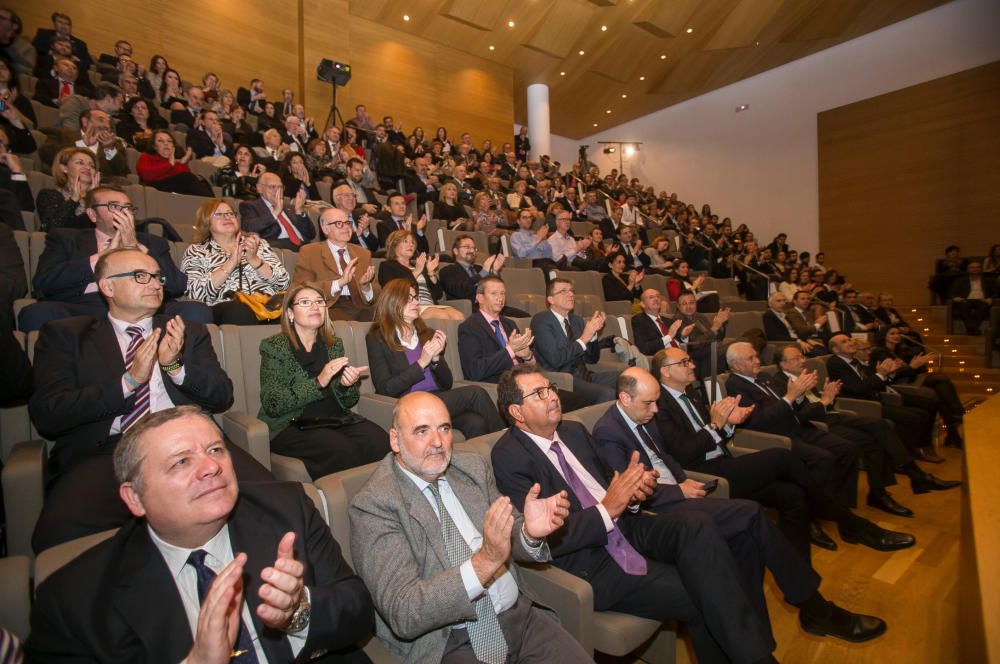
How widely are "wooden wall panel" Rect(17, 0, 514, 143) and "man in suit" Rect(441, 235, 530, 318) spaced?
578cm

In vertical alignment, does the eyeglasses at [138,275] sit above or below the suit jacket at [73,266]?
below

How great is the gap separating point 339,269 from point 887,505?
3.48 metres

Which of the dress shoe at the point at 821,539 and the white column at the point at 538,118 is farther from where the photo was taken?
the white column at the point at 538,118

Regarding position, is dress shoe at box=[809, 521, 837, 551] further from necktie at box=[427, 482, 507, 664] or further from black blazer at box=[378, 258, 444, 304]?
black blazer at box=[378, 258, 444, 304]

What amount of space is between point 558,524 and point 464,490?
0.94 ft

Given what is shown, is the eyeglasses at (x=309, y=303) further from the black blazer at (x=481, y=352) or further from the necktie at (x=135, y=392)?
the black blazer at (x=481, y=352)

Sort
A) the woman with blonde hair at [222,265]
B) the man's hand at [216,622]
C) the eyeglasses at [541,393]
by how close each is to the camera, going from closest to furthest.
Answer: the man's hand at [216,622] < the eyeglasses at [541,393] < the woman with blonde hair at [222,265]

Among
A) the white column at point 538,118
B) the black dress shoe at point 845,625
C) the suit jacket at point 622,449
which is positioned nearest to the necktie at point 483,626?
the suit jacket at point 622,449

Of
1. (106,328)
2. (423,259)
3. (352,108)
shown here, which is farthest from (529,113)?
(106,328)

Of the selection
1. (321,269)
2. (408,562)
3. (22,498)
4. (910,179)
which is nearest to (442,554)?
(408,562)

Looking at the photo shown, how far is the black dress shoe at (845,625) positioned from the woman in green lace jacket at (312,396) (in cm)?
166

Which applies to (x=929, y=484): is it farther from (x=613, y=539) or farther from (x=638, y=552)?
(x=613, y=539)

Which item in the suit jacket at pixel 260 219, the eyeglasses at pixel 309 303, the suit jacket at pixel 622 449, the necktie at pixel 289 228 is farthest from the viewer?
the necktie at pixel 289 228

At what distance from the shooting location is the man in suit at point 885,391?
3844 millimetres
